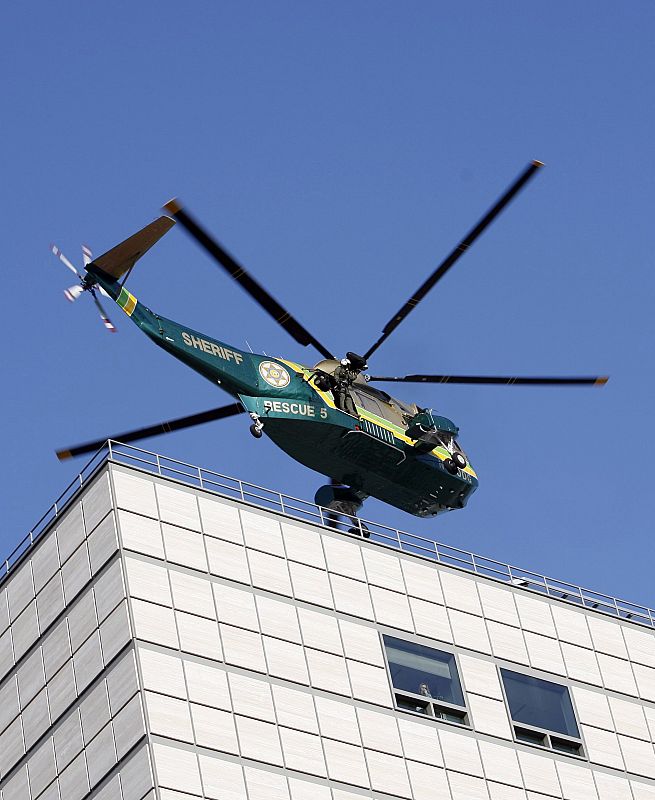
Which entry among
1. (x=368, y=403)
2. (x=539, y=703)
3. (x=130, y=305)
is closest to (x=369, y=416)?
(x=368, y=403)

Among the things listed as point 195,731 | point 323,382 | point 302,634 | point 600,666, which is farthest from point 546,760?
point 323,382

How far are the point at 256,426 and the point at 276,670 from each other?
444 inches

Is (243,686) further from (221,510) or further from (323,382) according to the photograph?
(323,382)

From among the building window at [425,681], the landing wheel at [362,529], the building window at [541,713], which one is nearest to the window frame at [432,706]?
the building window at [425,681]

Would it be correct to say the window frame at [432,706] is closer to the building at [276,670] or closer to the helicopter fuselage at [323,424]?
the building at [276,670]

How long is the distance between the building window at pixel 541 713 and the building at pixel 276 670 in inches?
1.8

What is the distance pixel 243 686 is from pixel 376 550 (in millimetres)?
5867

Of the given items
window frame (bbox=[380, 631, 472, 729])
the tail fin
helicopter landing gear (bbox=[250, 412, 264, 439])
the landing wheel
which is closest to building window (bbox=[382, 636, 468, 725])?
window frame (bbox=[380, 631, 472, 729])

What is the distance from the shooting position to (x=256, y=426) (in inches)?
1756

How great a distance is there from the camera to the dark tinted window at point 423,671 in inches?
1438

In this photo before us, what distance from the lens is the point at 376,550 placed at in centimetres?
3828

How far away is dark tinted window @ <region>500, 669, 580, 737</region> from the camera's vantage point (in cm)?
3778

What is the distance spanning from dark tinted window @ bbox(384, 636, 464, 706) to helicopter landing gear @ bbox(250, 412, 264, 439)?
940 centimetres

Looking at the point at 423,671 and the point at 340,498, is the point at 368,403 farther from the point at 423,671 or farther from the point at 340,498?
the point at 423,671
